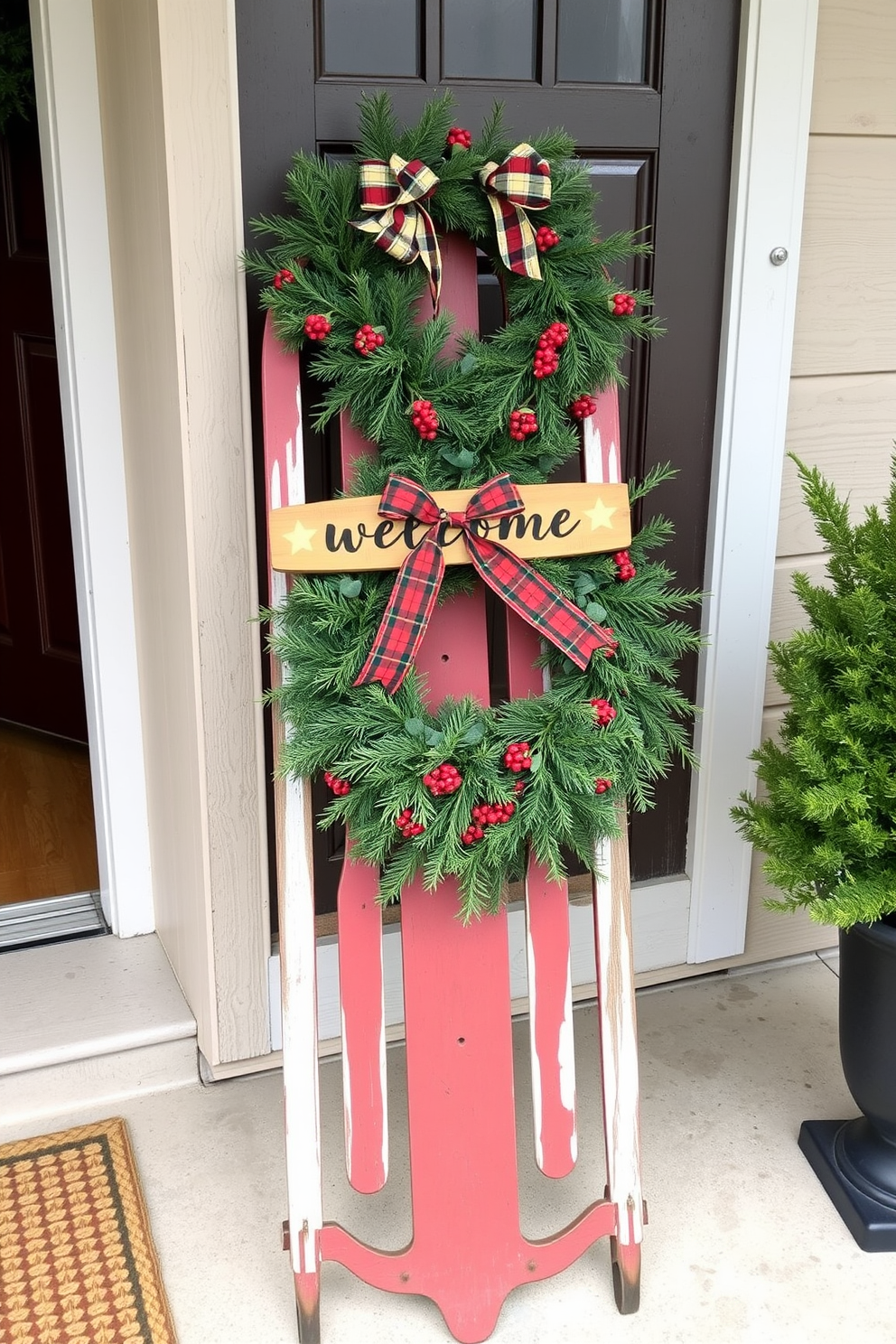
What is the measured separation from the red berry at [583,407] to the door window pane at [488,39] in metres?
0.55

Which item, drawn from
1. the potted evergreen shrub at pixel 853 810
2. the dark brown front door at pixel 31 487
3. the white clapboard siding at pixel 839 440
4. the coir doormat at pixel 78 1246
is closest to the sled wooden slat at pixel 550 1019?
the potted evergreen shrub at pixel 853 810

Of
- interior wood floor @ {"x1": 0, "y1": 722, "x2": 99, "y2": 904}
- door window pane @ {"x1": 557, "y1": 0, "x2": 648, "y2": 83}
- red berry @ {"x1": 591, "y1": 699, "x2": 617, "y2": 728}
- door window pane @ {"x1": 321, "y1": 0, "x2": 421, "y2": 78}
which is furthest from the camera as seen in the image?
interior wood floor @ {"x1": 0, "y1": 722, "x2": 99, "y2": 904}

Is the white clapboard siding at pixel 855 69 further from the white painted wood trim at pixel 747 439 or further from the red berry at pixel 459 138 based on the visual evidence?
the red berry at pixel 459 138

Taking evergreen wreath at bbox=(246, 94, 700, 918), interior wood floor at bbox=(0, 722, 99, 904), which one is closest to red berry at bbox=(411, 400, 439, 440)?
evergreen wreath at bbox=(246, 94, 700, 918)

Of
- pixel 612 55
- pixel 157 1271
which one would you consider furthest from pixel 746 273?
pixel 157 1271

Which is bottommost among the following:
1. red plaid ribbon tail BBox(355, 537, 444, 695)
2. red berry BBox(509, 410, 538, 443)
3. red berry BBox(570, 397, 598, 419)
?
red plaid ribbon tail BBox(355, 537, 444, 695)

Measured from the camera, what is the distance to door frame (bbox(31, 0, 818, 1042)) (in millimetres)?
1828

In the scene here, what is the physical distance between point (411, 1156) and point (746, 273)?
1412 mm

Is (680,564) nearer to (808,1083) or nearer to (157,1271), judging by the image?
(808,1083)

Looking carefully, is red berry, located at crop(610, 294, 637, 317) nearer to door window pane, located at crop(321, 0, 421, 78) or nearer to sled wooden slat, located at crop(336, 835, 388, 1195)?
door window pane, located at crop(321, 0, 421, 78)

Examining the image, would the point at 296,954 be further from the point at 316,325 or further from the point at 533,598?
the point at 316,325

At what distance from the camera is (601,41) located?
1.74m

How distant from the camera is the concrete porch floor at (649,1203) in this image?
5.13 ft

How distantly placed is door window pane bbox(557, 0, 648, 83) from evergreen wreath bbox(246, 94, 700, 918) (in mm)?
304
